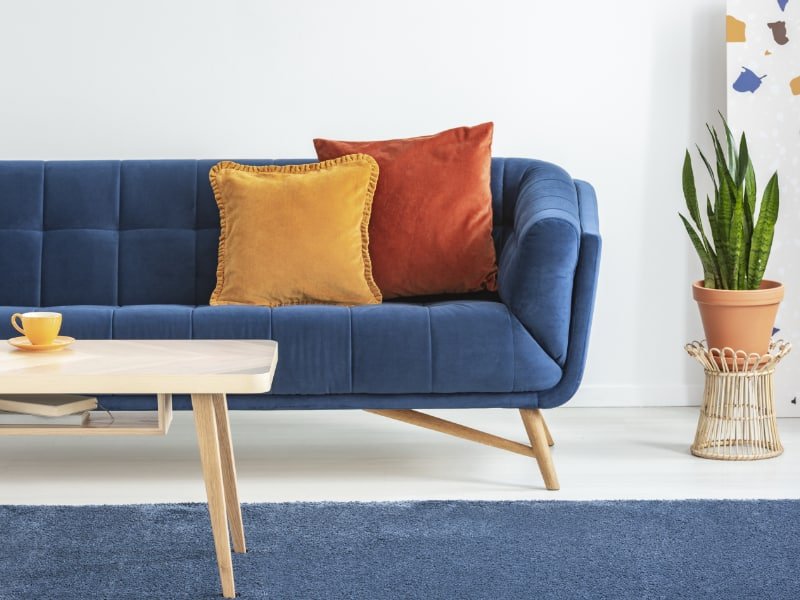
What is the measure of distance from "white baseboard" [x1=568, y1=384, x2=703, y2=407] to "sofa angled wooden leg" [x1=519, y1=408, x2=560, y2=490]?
3.45 feet

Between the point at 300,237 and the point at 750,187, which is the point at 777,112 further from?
the point at 300,237

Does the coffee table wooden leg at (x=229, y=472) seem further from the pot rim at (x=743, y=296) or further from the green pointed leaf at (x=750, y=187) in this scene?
the green pointed leaf at (x=750, y=187)

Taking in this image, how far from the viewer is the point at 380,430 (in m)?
3.31

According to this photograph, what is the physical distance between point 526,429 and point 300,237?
0.83 metres

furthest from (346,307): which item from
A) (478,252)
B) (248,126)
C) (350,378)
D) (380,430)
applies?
(248,126)

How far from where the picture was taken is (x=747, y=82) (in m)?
3.47

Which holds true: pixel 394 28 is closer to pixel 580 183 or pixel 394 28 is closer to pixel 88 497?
pixel 580 183

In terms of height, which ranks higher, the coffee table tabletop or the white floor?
the coffee table tabletop

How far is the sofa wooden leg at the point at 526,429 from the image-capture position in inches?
103

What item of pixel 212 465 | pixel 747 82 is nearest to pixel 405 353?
pixel 212 465

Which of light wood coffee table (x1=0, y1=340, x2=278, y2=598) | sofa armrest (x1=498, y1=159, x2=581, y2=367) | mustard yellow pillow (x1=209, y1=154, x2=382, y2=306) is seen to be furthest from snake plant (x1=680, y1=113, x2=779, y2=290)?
light wood coffee table (x1=0, y1=340, x2=278, y2=598)

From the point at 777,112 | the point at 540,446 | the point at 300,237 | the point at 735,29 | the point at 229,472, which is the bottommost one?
the point at 540,446

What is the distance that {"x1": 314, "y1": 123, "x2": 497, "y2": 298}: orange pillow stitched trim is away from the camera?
2.96m

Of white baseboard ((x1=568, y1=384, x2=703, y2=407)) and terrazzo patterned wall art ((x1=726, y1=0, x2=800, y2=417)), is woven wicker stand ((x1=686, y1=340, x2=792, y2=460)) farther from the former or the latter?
white baseboard ((x1=568, y1=384, x2=703, y2=407))
